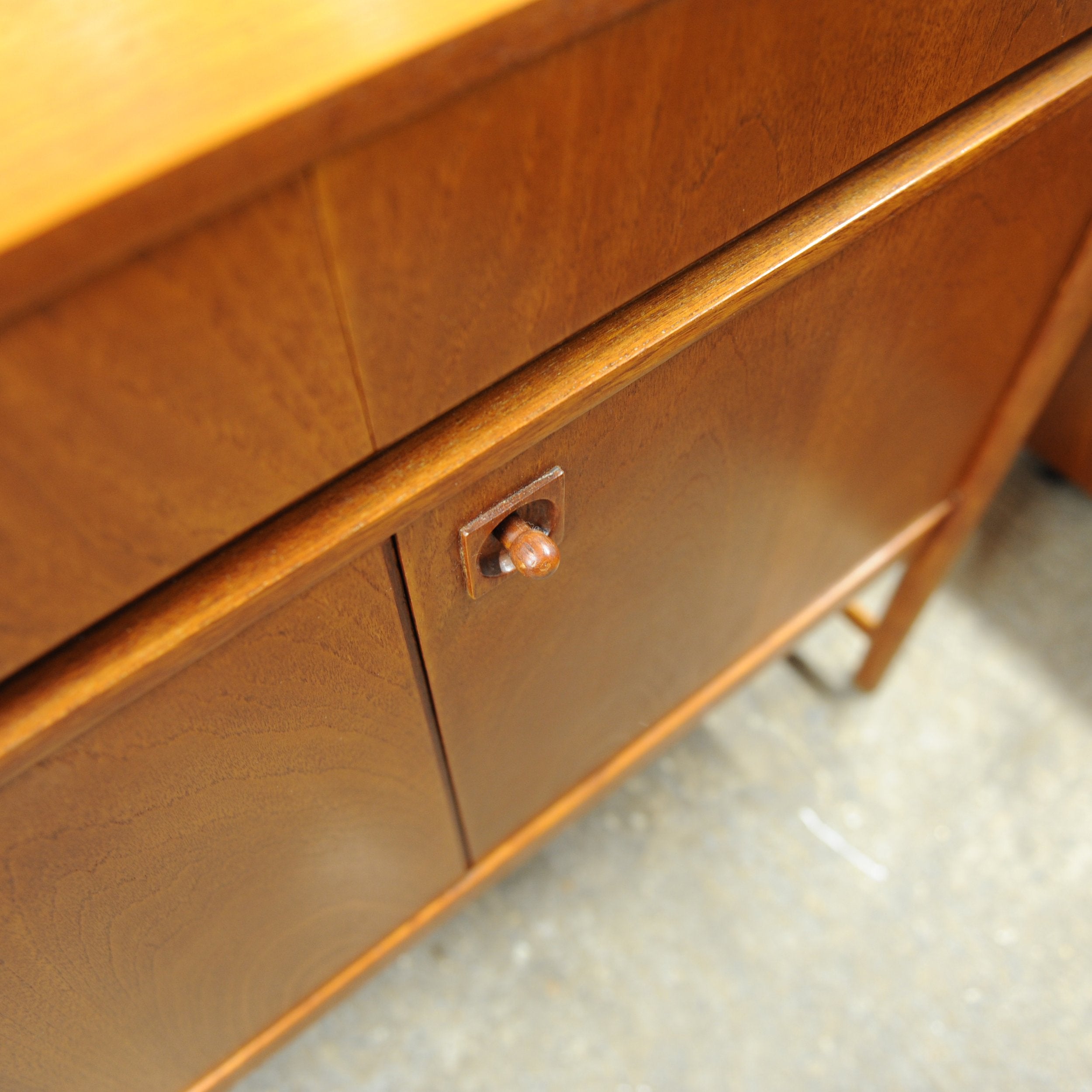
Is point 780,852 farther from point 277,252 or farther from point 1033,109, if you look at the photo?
point 277,252

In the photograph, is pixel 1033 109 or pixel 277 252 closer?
pixel 277 252

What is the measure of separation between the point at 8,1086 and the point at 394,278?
357mm

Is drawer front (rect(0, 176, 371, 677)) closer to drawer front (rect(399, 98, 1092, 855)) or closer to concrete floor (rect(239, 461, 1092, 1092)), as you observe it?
drawer front (rect(399, 98, 1092, 855))

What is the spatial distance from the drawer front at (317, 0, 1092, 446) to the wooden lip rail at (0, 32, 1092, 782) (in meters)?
0.01

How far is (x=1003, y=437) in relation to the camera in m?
0.61

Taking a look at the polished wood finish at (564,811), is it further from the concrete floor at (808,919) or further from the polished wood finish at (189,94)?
the polished wood finish at (189,94)

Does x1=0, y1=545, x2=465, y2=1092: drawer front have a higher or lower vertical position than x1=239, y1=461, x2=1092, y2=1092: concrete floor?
higher

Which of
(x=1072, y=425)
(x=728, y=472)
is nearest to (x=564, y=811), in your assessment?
(x=728, y=472)

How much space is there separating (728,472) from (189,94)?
0.29 m

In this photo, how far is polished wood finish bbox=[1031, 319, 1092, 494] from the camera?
0.91 metres

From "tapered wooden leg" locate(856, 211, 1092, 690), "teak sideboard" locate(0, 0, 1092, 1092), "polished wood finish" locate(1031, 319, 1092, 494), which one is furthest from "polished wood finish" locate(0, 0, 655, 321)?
"polished wood finish" locate(1031, 319, 1092, 494)

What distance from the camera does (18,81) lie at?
206 mm

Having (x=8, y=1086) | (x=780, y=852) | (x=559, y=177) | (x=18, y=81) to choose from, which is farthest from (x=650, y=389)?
(x=780, y=852)

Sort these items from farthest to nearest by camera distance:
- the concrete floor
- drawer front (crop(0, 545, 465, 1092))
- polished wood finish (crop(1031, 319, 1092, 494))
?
1. polished wood finish (crop(1031, 319, 1092, 494))
2. the concrete floor
3. drawer front (crop(0, 545, 465, 1092))
